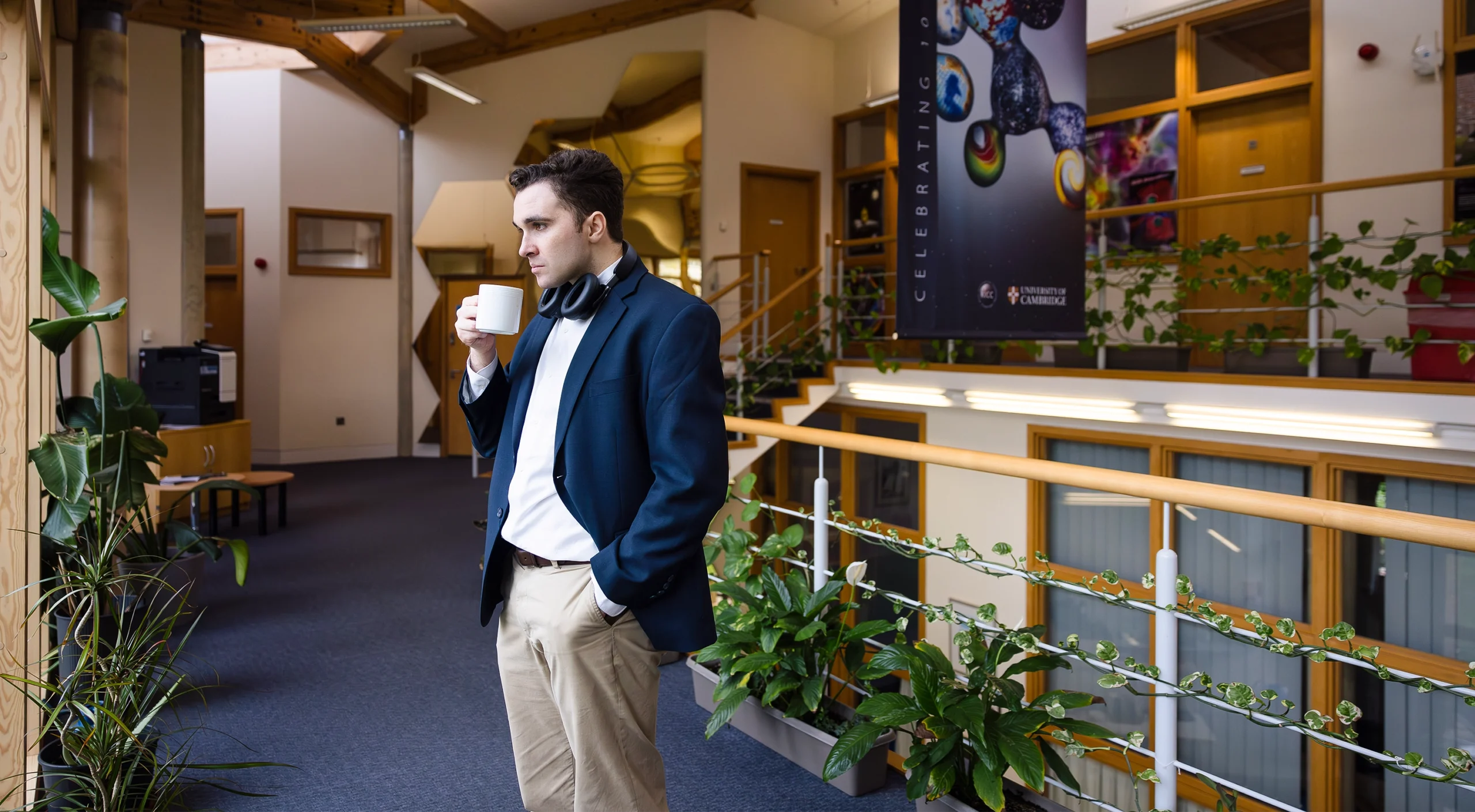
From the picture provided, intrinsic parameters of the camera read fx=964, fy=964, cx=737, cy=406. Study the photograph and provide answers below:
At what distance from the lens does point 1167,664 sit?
176cm

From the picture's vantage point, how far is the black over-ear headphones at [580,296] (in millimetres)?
1438

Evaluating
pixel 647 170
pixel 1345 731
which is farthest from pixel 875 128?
pixel 1345 731

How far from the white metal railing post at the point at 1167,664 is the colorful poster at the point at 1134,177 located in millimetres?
5863

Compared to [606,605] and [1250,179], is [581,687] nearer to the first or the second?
[606,605]

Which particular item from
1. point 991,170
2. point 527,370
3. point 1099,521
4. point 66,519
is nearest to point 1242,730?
point 1099,521

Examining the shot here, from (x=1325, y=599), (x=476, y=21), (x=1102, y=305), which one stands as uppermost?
(x=476, y=21)

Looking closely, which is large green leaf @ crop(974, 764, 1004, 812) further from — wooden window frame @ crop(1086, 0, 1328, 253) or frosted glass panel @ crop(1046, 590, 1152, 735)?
wooden window frame @ crop(1086, 0, 1328, 253)

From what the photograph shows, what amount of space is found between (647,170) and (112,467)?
7.06 m

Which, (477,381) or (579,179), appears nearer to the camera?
(579,179)

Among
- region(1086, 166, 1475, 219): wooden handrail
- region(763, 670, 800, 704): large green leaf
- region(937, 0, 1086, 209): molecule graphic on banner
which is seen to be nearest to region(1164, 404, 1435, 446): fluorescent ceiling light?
region(1086, 166, 1475, 219): wooden handrail

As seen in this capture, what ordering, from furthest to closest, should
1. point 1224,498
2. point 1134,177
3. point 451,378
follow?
point 451,378, point 1134,177, point 1224,498

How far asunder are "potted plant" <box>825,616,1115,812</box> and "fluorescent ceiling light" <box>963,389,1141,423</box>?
155 inches

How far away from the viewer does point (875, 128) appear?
9711mm

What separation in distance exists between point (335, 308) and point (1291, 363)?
9.32 m
